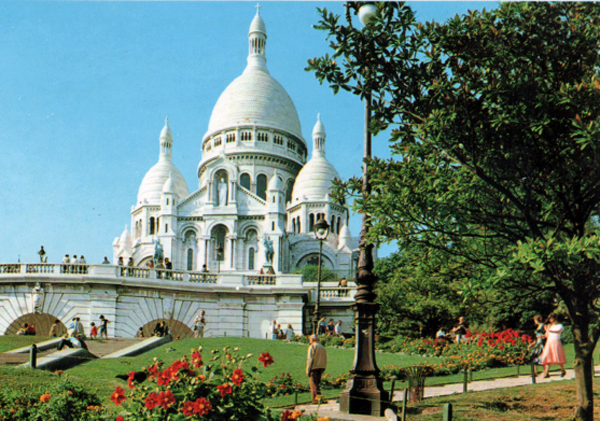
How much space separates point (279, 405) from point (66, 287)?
22356mm

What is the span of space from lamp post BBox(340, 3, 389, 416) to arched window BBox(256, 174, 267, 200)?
79071mm

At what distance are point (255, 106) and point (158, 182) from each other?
16.3 m

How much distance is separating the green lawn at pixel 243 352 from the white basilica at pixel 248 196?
149 ft

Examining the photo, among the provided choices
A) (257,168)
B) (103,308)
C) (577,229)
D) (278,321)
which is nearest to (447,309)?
(278,321)

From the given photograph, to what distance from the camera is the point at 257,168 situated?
9238cm

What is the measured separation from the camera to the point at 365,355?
12.3 metres

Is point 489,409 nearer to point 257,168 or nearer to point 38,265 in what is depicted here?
point 38,265

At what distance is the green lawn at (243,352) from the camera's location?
1454cm

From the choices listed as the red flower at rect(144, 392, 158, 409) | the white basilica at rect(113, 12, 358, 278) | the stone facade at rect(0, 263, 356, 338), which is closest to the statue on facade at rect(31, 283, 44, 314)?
the stone facade at rect(0, 263, 356, 338)

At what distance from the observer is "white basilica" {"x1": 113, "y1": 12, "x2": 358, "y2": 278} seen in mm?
80438

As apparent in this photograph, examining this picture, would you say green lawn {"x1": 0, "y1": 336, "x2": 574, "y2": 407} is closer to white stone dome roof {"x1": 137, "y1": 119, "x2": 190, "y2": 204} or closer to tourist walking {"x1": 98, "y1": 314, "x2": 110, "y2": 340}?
tourist walking {"x1": 98, "y1": 314, "x2": 110, "y2": 340}

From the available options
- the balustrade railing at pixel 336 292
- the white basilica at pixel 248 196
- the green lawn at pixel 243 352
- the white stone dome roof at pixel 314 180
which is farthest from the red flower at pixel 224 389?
the white stone dome roof at pixel 314 180

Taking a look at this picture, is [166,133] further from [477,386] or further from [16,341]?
[477,386]

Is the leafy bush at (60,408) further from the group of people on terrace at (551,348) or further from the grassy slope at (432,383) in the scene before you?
the group of people on terrace at (551,348)
